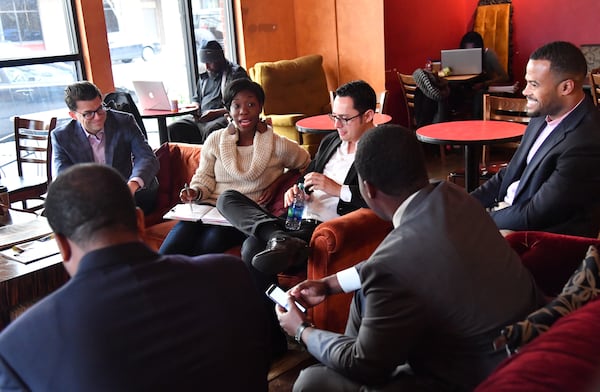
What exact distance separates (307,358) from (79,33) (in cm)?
388

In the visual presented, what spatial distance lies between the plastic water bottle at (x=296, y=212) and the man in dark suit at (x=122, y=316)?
139 cm

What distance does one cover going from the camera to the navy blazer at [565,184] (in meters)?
2.22

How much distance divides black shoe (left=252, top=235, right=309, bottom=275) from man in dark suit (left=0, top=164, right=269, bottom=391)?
1.04m

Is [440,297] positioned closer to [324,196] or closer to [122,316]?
[122,316]

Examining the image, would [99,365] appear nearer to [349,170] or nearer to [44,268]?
[44,268]

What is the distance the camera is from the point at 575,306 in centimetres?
133

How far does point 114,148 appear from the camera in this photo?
3186 millimetres

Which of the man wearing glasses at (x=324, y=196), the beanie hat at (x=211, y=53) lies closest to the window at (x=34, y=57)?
the beanie hat at (x=211, y=53)

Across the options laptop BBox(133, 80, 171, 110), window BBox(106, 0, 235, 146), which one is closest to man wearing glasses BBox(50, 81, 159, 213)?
laptop BBox(133, 80, 171, 110)

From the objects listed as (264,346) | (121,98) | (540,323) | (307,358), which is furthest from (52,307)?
(121,98)

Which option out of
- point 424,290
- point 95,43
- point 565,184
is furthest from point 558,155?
point 95,43

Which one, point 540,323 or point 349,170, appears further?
point 349,170

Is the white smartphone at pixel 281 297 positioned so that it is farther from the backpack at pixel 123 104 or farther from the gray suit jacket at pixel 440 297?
the backpack at pixel 123 104

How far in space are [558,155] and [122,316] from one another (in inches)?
72.3
